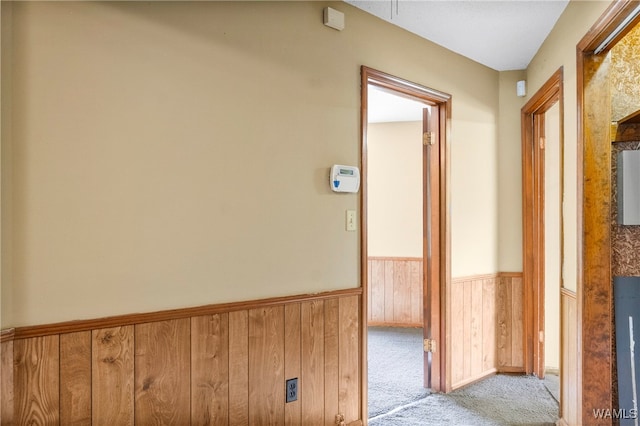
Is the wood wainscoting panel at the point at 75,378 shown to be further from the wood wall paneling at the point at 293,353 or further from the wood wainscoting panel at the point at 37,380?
the wood wall paneling at the point at 293,353

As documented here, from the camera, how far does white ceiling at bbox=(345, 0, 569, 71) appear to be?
7.71 feet

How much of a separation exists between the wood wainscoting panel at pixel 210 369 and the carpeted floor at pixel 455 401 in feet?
3.51

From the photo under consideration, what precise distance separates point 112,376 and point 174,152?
90 cm

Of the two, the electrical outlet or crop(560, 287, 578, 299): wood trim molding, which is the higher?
crop(560, 287, 578, 299): wood trim molding

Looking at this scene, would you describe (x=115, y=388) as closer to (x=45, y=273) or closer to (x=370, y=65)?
(x=45, y=273)

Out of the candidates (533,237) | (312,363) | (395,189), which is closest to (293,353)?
(312,363)

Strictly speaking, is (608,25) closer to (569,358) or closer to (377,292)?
(569,358)

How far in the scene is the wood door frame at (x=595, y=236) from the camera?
207cm

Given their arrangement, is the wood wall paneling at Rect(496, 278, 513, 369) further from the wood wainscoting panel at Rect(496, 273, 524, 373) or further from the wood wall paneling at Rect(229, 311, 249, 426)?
the wood wall paneling at Rect(229, 311, 249, 426)

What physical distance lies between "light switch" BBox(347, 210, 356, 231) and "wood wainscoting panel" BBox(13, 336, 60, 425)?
4.66ft

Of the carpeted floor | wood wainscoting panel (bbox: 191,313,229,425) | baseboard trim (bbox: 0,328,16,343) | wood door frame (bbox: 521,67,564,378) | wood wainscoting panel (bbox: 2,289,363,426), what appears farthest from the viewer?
wood door frame (bbox: 521,67,564,378)

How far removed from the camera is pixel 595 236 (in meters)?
2.10

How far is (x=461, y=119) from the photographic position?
314 cm

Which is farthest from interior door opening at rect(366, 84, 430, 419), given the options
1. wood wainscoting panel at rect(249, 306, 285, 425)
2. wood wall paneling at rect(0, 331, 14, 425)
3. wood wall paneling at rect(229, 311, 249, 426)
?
wood wall paneling at rect(0, 331, 14, 425)
